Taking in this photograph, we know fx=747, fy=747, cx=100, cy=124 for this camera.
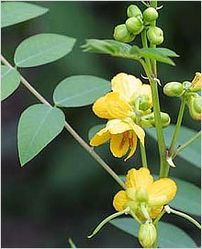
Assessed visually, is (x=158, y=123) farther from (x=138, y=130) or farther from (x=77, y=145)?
(x=77, y=145)

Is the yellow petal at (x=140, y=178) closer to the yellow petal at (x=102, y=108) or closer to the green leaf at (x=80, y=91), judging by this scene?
the yellow petal at (x=102, y=108)

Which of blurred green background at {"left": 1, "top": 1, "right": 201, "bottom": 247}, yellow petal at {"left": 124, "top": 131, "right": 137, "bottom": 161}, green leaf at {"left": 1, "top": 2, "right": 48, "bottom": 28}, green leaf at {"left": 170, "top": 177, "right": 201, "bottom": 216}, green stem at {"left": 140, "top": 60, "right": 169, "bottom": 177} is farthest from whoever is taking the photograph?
blurred green background at {"left": 1, "top": 1, "right": 201, "bottom": 247}

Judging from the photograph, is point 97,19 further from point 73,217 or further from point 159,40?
point 159,40

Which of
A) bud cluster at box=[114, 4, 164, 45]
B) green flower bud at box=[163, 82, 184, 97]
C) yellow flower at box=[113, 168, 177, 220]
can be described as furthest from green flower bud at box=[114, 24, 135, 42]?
yellow flower at box=[113, 168, 177, 220]

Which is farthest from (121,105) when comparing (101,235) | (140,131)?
(101,235)

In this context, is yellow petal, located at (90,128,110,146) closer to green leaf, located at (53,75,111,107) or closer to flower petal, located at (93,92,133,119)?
flower petal, located at (93,92,133,119)

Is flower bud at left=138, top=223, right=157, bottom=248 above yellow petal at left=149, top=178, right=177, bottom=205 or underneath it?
underneath
